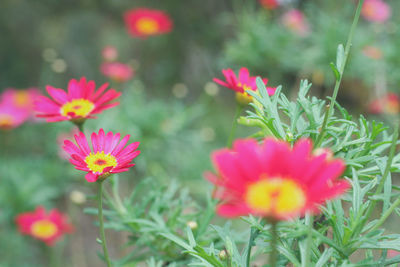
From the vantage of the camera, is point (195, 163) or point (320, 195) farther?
point (195, 163)

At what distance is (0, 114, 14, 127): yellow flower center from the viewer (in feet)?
4.29

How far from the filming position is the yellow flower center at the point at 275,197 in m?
0.29

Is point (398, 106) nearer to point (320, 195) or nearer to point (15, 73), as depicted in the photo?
point (320, 195)

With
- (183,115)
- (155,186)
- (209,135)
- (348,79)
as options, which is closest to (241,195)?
(155,186)

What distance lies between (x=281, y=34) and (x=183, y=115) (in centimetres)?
55

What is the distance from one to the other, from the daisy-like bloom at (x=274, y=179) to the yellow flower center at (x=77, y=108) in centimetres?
Result: 31

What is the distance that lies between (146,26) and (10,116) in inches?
24.1

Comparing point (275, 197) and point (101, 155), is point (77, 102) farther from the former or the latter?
point (275, 197)

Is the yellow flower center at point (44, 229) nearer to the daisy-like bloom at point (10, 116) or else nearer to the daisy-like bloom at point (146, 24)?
the daisy-like bloom at point (10, 116)

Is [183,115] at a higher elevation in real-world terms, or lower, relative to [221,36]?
lower

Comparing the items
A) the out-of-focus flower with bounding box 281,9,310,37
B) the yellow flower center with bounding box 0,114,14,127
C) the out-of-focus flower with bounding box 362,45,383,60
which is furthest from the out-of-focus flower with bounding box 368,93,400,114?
the yellow flower center with bounding box 0,114,14,127

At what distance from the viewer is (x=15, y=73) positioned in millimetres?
2070

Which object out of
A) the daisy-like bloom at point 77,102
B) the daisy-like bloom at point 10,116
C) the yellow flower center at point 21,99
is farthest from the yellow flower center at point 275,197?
the yellow flower center at point 21,99

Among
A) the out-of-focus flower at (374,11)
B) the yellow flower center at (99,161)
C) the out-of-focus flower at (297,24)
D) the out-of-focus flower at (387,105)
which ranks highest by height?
the out-of-focus flower at (374,11)
